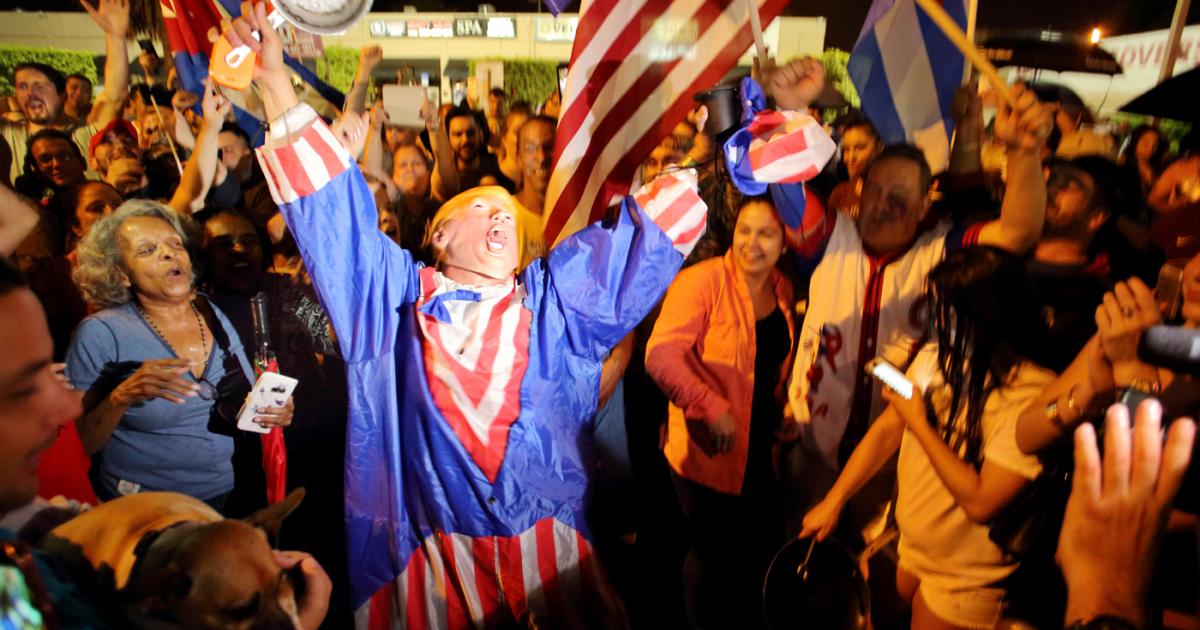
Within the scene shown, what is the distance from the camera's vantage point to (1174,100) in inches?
150

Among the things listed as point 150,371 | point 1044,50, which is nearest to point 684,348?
point 150,371

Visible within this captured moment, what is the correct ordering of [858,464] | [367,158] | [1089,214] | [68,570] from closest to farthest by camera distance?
[68,570]
[858,464]
[1089,214]
[367,158]

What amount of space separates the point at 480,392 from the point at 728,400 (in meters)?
1.09

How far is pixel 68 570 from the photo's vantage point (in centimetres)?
100

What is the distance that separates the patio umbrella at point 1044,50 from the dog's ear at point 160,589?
17.2ft

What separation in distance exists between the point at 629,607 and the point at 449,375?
1688 mm

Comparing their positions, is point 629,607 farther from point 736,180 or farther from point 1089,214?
point 1089,214

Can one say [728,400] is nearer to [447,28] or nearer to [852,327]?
[852,327]

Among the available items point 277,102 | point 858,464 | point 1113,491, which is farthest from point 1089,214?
point 277,102

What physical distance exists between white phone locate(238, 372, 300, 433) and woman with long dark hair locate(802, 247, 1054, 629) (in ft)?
6.80

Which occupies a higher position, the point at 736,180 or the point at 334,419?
the point at 736,180

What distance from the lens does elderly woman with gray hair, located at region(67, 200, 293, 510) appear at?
223 centimetres

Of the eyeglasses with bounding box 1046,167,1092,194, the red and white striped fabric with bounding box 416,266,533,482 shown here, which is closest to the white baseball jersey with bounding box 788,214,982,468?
the eyeglasses with bounding box 1046,167,1092,194

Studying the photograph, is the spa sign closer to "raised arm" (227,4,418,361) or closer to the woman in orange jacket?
the woman in orange jacket
